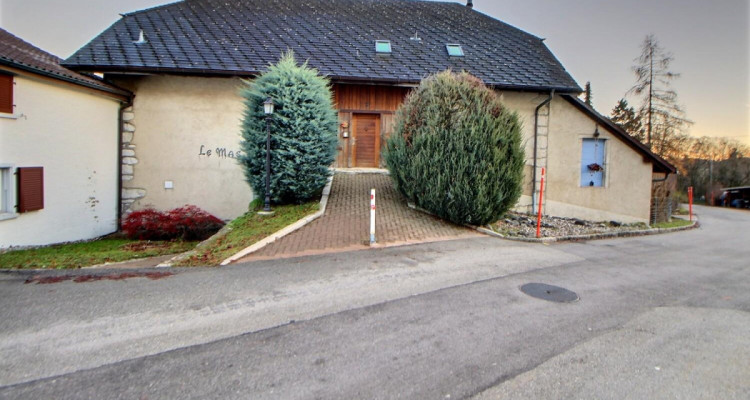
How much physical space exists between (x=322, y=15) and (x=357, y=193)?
9139mm

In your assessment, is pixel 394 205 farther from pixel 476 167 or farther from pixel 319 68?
pixel 319 68

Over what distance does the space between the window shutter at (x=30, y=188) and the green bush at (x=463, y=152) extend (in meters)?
8.44

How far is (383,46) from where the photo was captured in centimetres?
1426

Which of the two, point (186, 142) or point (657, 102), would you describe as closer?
point (186, 142)

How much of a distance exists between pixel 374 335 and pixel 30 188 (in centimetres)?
903

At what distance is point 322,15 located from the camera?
634 inches

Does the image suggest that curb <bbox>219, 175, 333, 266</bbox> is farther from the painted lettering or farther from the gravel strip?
the gravel strip

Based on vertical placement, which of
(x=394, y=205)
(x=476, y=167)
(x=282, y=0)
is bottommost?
(x=394, y=205)

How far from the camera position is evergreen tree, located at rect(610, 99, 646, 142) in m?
26.4

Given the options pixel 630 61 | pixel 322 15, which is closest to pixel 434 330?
pixel 322 15

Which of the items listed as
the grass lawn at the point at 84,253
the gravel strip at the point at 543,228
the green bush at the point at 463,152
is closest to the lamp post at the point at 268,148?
the grass lawn at the point at 84,253

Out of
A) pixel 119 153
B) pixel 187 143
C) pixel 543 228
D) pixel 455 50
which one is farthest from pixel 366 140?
pixel 119 153

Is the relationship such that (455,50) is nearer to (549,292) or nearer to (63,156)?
(549,292)

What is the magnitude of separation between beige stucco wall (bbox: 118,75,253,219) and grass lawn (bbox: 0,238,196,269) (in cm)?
226
